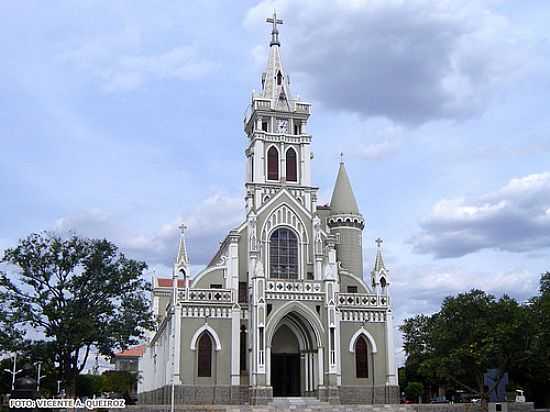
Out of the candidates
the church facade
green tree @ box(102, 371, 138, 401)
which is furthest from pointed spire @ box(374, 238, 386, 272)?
green tree @ box(102, 371, 138, 401)

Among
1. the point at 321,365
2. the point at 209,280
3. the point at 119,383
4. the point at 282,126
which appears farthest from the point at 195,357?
the point at 119,383

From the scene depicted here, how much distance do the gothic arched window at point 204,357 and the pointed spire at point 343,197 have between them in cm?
1535

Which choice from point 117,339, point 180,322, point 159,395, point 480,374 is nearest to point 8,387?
point 159,395

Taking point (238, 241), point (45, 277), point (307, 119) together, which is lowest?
point (45, 277)

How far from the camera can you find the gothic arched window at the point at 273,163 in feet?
181

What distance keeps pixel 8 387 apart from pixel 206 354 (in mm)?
28010

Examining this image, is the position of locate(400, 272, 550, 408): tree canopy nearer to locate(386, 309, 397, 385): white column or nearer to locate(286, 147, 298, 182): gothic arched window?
locate(386, 309, 397, 385): white column

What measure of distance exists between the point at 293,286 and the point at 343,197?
1161cm

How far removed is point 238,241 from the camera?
166 ft

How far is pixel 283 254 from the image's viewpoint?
5147 centimetres

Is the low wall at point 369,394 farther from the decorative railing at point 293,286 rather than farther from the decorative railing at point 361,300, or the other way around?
the decorative railing at point 293,286

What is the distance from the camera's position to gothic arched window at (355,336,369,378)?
48906 millimetres

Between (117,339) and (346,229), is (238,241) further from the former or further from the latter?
(117,339)

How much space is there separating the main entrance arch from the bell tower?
926 centimetres
